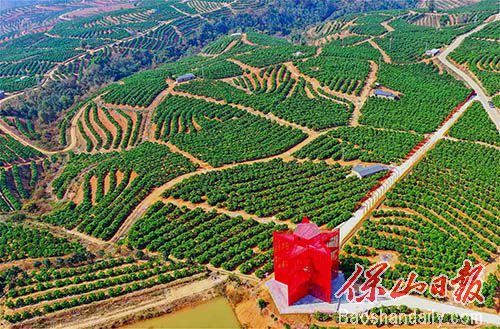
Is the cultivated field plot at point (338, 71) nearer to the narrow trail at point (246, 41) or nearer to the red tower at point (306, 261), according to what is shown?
the narrow trail at point (246, 41)

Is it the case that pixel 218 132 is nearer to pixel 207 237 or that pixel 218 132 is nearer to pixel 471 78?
pixel 207 237

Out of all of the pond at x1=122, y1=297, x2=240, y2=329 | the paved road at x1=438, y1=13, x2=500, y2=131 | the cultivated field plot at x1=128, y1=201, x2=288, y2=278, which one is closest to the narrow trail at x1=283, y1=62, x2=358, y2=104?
the paved road at x1=438, y1=13, x2=500, y2=131

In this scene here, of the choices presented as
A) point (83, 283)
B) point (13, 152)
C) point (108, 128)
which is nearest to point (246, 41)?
point (108, 128)

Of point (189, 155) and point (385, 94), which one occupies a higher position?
point (385, 94)

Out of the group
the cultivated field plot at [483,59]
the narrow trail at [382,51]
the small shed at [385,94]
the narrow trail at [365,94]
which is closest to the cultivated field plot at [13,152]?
the narrow trail at [365,94]

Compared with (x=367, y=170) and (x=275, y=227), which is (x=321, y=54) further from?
(x=275, y=227)

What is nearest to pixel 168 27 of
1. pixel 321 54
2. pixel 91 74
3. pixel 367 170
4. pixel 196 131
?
pixel 91 74
